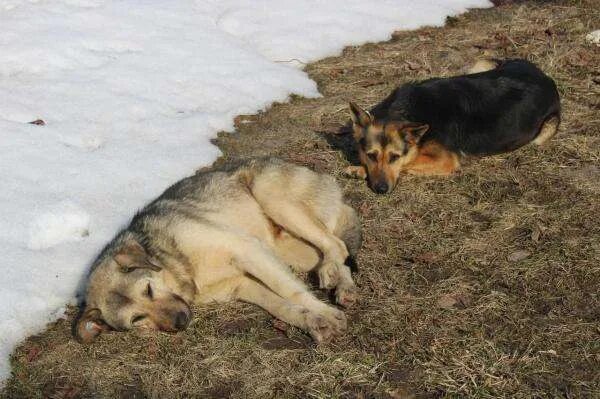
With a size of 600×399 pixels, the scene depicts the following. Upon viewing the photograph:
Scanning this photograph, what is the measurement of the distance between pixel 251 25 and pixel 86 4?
300 centimetres

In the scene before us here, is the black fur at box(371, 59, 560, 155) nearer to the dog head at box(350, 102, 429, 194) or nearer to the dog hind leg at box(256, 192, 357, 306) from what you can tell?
the dog head at box(350, 102, 429, 194)

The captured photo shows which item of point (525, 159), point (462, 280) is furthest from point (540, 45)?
point (462, 280)

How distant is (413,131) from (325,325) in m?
3.18

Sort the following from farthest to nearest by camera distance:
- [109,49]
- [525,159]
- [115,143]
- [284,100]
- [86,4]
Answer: [86,4] → [109,49] → [284,100] → [115,143] → [525,159]

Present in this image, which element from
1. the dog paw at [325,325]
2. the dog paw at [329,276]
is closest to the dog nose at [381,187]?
the dog paw at [329,276]

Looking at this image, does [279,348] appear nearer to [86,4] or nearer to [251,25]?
[251,25]

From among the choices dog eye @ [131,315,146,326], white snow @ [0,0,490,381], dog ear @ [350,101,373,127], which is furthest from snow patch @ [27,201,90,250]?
dog ear @ [350,101,373,127]

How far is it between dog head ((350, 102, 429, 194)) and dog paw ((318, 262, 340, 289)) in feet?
5.96

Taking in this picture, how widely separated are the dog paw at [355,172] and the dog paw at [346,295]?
225 cm

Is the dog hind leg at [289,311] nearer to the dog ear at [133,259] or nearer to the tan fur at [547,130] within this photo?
the dog ear at [133,259]

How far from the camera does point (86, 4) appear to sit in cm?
1097

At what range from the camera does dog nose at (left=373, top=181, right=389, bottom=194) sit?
21.7 feet

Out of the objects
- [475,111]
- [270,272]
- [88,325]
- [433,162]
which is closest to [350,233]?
[270,272]

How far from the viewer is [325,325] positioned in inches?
179
